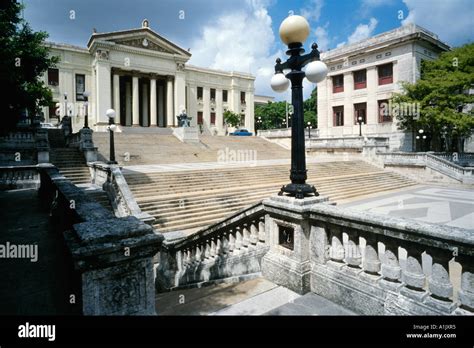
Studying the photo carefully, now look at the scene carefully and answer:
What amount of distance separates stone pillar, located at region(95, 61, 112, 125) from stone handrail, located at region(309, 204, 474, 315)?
126ft

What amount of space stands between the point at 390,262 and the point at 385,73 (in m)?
36.1

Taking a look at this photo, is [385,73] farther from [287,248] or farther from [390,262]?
[390,262]

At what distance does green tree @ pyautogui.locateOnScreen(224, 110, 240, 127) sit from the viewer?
5231 cm

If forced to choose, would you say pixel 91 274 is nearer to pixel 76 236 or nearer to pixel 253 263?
pixel 76 236

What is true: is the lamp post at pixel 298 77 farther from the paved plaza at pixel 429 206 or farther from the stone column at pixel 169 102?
the stone column at pixel 169 102

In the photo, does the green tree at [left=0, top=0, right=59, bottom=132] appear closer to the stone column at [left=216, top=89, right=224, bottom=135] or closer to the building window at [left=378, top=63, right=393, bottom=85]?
the building window at [left=378, top=63, right=393, bottom=85]

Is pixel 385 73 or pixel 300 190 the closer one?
pixel 300 190

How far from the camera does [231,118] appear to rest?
172 ft

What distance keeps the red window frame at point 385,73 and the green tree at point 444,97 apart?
4.57 m

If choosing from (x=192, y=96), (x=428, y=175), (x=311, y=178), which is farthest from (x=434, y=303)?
(x=192, y=96)

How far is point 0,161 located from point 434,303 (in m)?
19.5

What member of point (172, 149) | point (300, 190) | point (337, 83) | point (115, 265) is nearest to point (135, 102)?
point (172, 149)

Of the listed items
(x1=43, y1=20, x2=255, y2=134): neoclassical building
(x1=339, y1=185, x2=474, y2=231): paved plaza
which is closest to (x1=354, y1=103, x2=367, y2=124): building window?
(x1=339, y1=185, x2=474, y2=231): paved plaza

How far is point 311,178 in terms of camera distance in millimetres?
18641
